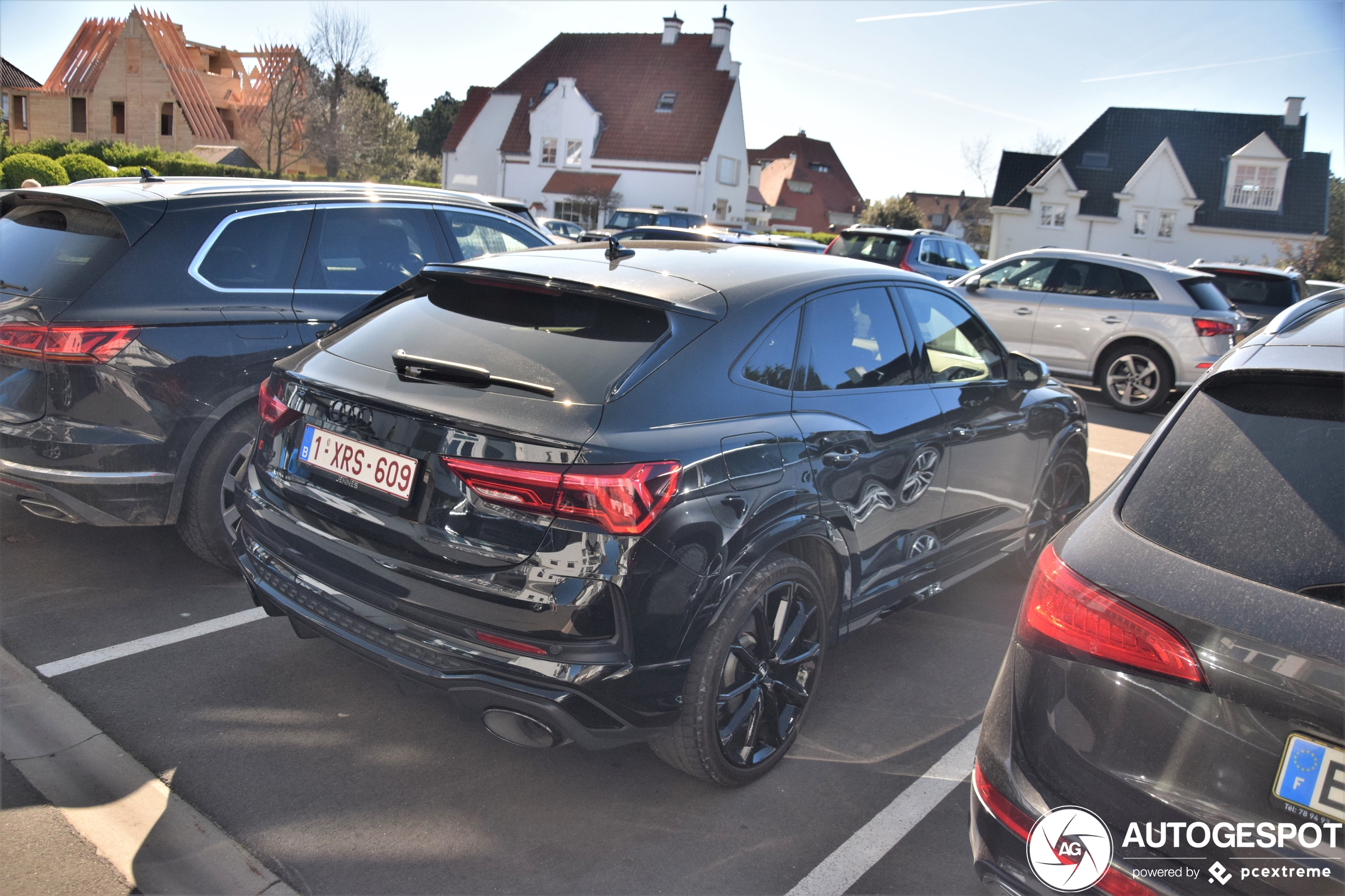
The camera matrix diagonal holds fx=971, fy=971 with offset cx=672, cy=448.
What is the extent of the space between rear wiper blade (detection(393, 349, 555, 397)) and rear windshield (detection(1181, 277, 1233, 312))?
11.1 metres

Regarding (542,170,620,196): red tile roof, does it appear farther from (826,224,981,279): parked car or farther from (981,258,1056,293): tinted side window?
(981,258,1056,293): tinted side window

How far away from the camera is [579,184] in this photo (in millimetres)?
47719

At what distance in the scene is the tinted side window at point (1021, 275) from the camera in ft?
41.4

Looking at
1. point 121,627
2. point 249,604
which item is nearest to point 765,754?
point 249,604

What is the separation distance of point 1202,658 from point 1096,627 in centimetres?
22

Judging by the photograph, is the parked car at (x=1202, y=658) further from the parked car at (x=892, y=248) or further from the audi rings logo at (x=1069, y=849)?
the parked car at (x=892, y=248)

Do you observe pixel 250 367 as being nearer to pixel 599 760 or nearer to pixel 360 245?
pixel 360 245

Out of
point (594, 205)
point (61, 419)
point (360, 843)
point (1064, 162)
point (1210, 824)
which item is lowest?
point (360, 843)

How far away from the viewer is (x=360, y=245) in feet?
17.0

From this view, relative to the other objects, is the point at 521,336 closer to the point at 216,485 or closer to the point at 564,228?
the point at 216,485

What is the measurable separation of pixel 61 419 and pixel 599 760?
266 centimetres

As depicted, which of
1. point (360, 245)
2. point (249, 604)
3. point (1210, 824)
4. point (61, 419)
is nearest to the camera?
point (1210, 824)

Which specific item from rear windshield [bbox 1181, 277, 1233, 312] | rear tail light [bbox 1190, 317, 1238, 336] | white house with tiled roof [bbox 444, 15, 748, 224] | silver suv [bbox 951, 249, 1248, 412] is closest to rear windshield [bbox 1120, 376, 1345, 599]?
silver suv [bbox 951, 249, 1248, 412]

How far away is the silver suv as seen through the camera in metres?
11.6
